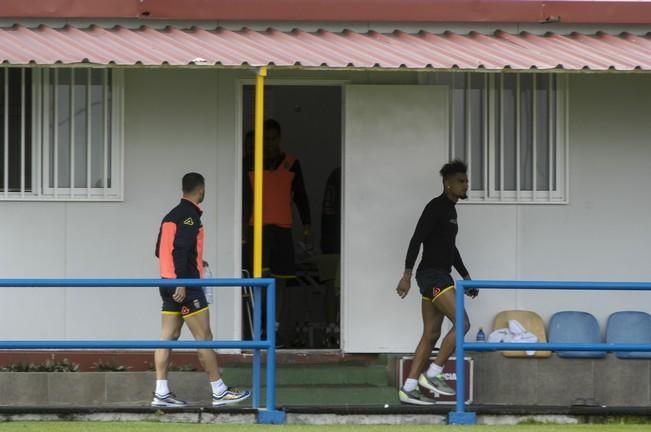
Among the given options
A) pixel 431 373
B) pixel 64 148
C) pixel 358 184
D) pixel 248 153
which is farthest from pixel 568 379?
pixel 64 148

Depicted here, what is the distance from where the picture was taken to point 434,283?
433 inches

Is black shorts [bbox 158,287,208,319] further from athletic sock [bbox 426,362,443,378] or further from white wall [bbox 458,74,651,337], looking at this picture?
white wall [bbox 458,74,651,337]

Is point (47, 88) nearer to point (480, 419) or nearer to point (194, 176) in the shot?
point (194, 176)

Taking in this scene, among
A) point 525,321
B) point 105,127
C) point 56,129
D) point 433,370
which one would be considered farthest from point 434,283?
point 56,129

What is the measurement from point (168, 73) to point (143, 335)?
2.13 m

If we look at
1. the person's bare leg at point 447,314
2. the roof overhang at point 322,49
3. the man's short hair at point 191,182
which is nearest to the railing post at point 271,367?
the man's short hair at point 191,182

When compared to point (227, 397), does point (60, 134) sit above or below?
above

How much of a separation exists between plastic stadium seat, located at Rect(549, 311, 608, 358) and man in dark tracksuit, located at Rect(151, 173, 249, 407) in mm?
2768

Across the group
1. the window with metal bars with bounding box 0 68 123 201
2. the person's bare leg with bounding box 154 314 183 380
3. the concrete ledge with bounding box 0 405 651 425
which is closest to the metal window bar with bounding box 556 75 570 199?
the concrete ledge with bounding box 0 405 651 425

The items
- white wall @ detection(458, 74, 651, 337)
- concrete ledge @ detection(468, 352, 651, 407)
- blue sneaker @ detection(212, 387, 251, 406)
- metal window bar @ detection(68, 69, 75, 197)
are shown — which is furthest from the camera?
white wall @ detection(458, 74, 651, 337)

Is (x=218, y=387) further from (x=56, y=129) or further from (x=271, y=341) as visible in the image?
(x=56, y=129)

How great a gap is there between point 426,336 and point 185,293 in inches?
73.7

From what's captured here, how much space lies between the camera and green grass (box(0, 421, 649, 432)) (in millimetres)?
9927

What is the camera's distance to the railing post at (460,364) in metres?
10.2
